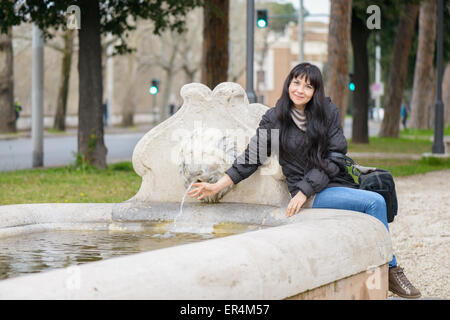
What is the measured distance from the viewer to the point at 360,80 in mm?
26438

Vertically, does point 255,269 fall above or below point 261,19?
below

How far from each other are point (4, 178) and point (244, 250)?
11.0 meters

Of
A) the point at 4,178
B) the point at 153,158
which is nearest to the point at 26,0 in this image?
the point at 4,178

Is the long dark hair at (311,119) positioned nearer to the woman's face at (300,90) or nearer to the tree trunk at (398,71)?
the woman's face at (300,90)

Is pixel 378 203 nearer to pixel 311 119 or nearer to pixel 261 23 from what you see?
pixel 311 119

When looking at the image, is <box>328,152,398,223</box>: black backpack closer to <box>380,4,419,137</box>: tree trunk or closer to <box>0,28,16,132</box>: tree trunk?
<box>380,4,419,137</box>: tree trunk

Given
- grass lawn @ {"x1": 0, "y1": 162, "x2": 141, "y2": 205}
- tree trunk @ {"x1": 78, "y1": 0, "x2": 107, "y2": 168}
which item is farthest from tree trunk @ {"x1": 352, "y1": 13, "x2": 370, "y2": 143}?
tree trunk @ {"x1": 78, "y1": 0, "x2": 107, "y2": 168}

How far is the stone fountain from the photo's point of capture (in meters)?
2.80

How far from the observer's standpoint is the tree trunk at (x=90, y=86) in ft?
48.1

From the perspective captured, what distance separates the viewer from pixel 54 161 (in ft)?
62.5

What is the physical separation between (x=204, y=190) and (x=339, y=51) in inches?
584

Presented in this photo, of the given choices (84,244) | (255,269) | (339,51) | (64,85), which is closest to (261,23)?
(339,51)

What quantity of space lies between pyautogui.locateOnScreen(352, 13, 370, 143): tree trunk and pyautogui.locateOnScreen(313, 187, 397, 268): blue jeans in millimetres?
21775
